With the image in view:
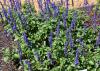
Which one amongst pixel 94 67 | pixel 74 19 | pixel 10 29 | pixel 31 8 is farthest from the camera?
pixel 31 8

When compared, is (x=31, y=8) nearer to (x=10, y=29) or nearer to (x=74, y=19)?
(x=10, y=29)

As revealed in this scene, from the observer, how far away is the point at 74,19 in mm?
5184

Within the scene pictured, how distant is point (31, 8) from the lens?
6.21 m

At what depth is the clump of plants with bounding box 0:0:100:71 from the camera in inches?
186

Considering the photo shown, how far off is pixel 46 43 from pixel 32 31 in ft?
1.27

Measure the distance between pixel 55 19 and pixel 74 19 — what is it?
41 centimetres

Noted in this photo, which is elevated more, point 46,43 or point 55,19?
point 55,19

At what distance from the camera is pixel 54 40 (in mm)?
5090

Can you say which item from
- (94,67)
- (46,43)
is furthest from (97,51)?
(46,43)

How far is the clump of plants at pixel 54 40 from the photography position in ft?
15.5

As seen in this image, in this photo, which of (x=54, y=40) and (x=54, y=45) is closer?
(x=54, y=45)

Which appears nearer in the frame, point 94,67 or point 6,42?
point 94,67

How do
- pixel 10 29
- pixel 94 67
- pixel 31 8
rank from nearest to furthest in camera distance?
pixel 94 67, pixel 10 29, pixel 31 8

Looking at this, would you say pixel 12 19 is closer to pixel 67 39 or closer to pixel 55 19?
pixel 55 19
